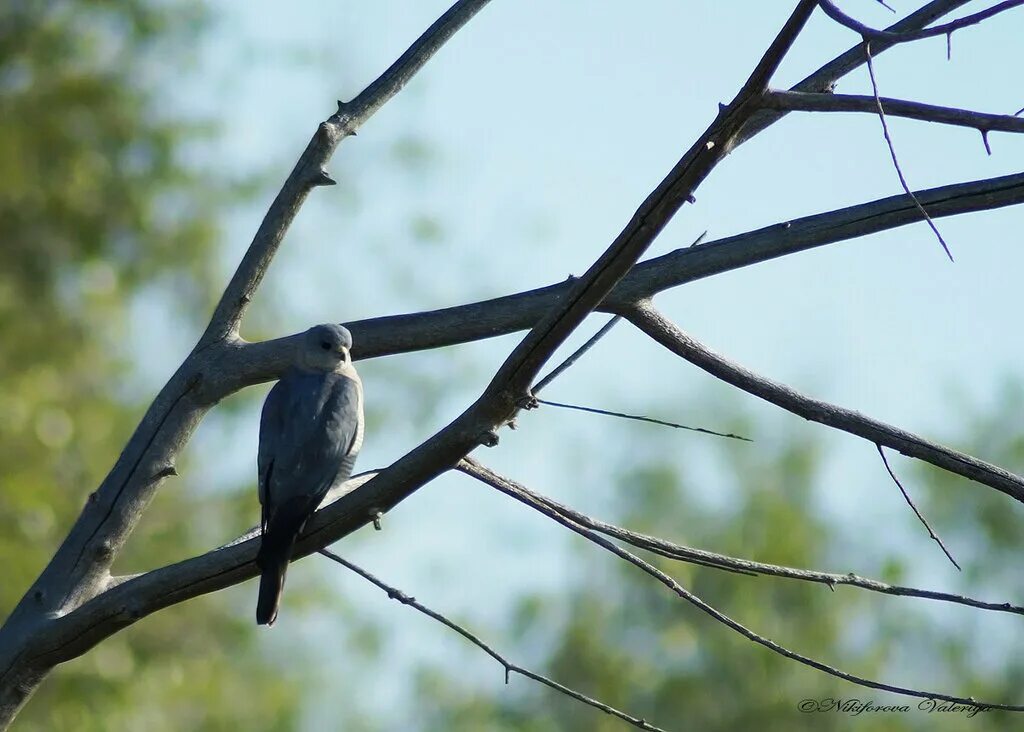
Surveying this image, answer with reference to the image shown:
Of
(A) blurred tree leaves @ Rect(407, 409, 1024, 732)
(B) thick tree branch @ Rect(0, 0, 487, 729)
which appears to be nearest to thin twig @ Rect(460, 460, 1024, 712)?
(B) thick tree branch @ Rect(0, 0, 487, 729)

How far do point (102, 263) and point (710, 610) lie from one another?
9021 millimetres

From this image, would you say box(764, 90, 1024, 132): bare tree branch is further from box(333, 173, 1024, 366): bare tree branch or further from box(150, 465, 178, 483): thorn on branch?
box(150, 465, 178, 483): thorn on branch

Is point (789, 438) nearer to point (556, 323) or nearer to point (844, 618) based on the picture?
point (844, 618)

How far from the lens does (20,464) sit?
33.4 ft

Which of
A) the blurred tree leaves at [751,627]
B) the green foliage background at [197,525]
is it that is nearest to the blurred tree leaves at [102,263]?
the green foliage background at [197,525]

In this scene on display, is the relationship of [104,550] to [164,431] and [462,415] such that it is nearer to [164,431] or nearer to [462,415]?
[164,431]

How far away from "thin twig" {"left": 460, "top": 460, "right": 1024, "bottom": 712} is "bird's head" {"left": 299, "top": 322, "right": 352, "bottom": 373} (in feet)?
2.53

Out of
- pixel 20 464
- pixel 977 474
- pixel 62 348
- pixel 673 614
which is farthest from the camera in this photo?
pixel 673 614

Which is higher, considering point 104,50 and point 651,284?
point 104,50

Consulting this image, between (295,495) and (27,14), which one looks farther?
(27,14)

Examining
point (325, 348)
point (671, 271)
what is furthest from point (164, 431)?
point (671, 271)

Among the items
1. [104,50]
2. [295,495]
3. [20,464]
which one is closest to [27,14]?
[104,50]

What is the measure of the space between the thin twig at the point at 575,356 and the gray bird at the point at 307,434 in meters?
0.96

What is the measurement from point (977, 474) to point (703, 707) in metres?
12.1
